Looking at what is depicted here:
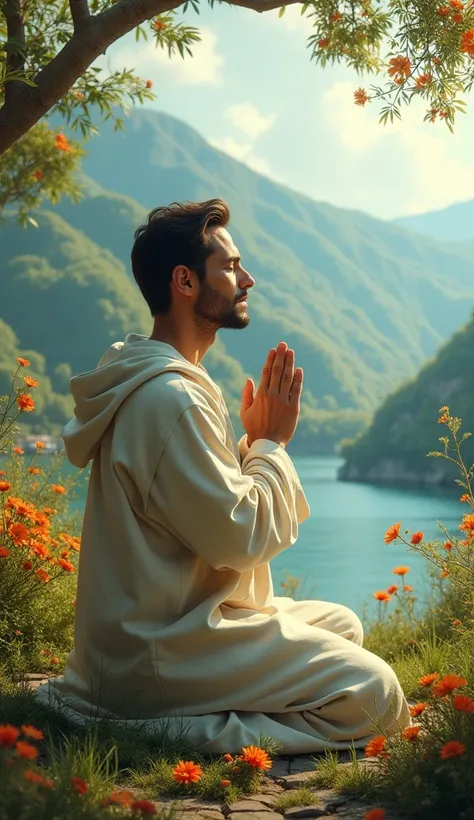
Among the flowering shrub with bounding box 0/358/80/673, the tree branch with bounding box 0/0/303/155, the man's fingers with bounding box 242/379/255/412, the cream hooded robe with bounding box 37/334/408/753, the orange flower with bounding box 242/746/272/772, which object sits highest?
the tree branch with bounding box 0/0/303/155

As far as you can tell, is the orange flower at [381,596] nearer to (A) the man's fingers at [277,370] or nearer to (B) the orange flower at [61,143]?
(A) the man's fingers at [277,370]

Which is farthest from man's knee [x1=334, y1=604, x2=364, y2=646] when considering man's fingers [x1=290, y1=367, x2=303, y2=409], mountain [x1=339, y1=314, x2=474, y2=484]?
mountain [x1=339, y1=314, x2=474, y2=484]

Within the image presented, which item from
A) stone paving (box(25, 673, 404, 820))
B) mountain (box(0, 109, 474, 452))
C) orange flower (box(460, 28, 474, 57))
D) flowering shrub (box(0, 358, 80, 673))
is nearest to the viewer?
stone paving (box(25, 673, 404, 820))

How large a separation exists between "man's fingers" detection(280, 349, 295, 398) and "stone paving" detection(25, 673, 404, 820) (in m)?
1.19

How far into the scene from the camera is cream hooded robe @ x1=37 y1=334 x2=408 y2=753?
9.02 feet

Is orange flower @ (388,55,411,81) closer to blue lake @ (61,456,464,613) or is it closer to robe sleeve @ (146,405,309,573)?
robe sleeve @ (146,405,309,573)

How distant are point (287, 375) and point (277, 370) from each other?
0.12 ft

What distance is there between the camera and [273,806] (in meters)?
2.45

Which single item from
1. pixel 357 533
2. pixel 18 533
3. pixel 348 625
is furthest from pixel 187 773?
pixel 357 533

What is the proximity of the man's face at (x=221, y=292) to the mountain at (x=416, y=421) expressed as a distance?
7106 cm

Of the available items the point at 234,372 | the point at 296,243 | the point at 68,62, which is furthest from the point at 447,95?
the point at 296,243

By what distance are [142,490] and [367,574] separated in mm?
31454

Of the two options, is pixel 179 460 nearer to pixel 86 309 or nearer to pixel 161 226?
pixel 161 226

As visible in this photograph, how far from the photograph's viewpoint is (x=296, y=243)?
648 feet
